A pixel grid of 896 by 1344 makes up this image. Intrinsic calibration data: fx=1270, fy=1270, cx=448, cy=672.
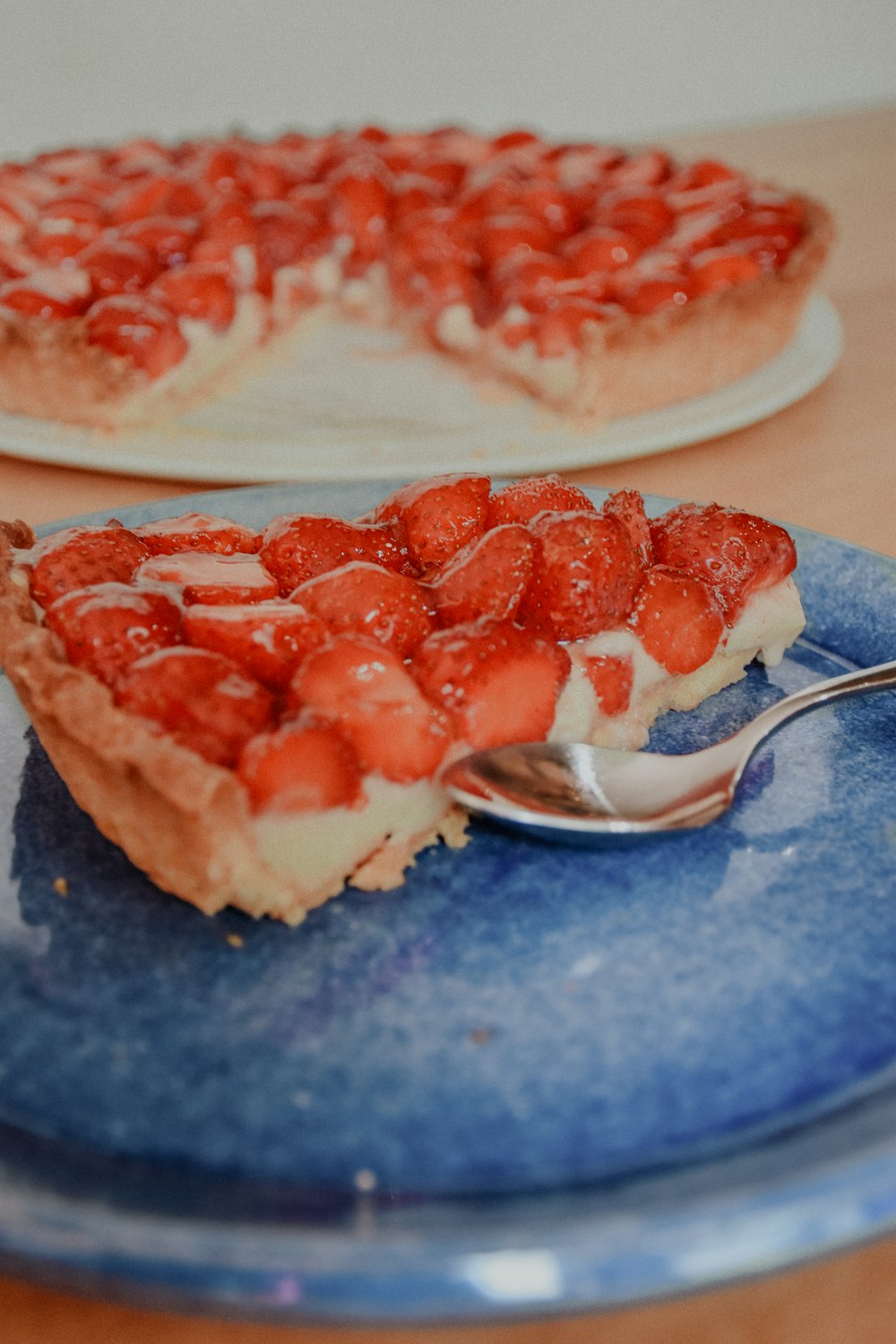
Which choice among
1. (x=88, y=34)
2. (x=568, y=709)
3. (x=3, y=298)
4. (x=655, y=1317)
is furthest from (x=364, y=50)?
(x=655, y=1317)

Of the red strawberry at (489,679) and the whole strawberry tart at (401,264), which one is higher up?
the whole strawberry tart at (401,264)

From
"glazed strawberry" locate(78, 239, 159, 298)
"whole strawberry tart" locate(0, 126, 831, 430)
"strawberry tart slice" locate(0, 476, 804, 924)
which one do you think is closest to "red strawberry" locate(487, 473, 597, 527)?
"strawberry tart slice" locate(0, 476, 804, 924)

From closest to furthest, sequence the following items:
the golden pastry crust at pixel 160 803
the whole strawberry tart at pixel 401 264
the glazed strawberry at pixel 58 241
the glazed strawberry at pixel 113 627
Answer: the golden pastry crust at pixel 160 803 → the glazed strawberry at pixel 113 627 → the whole strawberry tart at pixel 401 264 → the glazed strawberry at pixel 58 241

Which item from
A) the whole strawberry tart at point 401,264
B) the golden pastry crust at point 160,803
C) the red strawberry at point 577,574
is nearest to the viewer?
the golden pastry crust at point 160,803

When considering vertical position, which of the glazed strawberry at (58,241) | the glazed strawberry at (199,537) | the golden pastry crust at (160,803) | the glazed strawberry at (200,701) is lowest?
the golden pastry crust at (160,803)

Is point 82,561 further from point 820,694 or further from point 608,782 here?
point 820,694

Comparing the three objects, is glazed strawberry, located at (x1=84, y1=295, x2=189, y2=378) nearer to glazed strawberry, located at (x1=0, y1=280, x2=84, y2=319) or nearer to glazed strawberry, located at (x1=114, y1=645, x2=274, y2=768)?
glazed strawberry, located at (x1=0, y1=280, x2=84, y2=319)

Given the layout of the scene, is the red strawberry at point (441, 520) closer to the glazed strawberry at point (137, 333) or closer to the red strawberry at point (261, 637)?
the red strawberry at point (261, 637)

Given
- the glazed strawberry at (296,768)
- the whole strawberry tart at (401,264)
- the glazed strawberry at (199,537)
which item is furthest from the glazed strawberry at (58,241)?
the glazed strawberry at (296,768)

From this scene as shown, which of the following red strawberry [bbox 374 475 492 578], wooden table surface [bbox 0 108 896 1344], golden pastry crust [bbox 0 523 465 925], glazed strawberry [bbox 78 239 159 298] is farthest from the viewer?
glazed strawberry [bbox 78 239 159 298]
